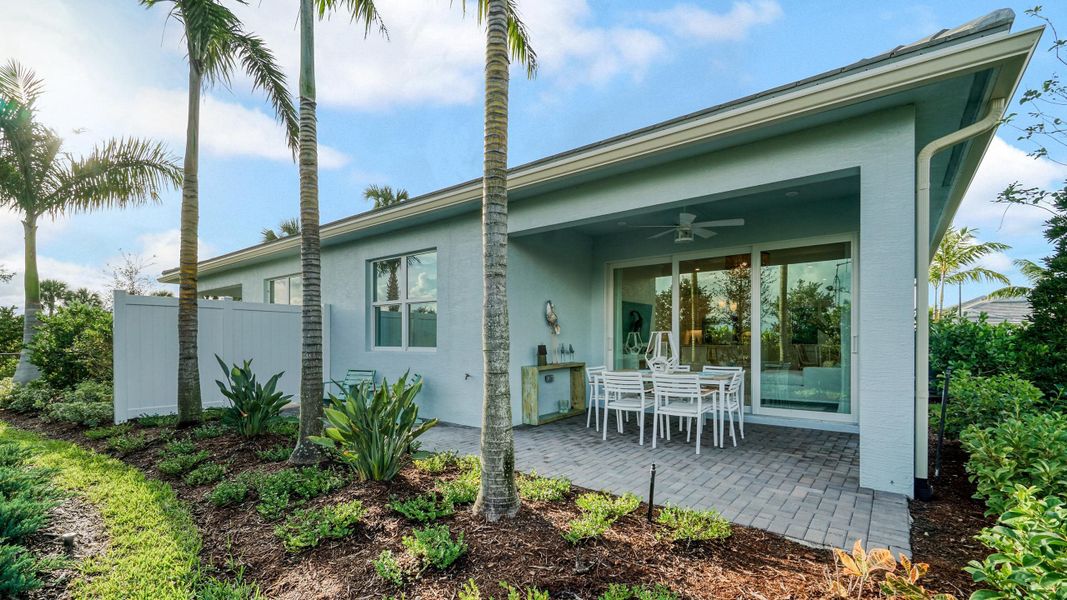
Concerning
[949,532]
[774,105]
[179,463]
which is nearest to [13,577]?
[179,463]

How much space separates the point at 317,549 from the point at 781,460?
14.1ft

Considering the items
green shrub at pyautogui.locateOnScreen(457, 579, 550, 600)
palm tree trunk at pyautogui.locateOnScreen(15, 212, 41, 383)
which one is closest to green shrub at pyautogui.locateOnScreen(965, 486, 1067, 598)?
green shrub at pyautogui.locateOnScreen(457, 579, 550, 600)

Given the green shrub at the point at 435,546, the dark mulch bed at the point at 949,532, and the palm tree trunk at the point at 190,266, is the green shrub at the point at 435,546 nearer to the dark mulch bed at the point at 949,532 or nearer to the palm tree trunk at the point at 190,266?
the dark mulch bed at the point at 949,532

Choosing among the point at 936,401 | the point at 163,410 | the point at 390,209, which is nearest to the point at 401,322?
the point at 390,209

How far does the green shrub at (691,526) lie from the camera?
2574 mm

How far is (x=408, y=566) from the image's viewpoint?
236 centimetres

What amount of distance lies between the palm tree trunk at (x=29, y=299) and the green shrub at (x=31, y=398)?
0.76m

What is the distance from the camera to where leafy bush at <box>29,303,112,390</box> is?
25.8 feet

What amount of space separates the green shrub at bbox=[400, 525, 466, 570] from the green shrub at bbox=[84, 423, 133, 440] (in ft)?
17.2

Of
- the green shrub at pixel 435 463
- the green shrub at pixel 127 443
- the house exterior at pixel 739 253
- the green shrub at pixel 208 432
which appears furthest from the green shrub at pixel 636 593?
the green shrub at pixel 127 443

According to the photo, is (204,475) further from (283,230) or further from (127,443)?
(283,230)

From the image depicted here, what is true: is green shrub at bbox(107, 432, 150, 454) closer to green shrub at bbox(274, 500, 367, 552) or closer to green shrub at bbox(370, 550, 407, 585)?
green shrub at bbox(274, 500, 367, 552)

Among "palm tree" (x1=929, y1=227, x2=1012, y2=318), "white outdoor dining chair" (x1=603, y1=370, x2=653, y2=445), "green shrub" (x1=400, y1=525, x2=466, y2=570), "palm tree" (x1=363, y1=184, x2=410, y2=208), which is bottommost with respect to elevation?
"green shrub" (x1=400, y1=525, x2=466, y2=570)

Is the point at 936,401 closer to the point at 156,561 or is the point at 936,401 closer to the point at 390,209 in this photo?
the point at 390,209
